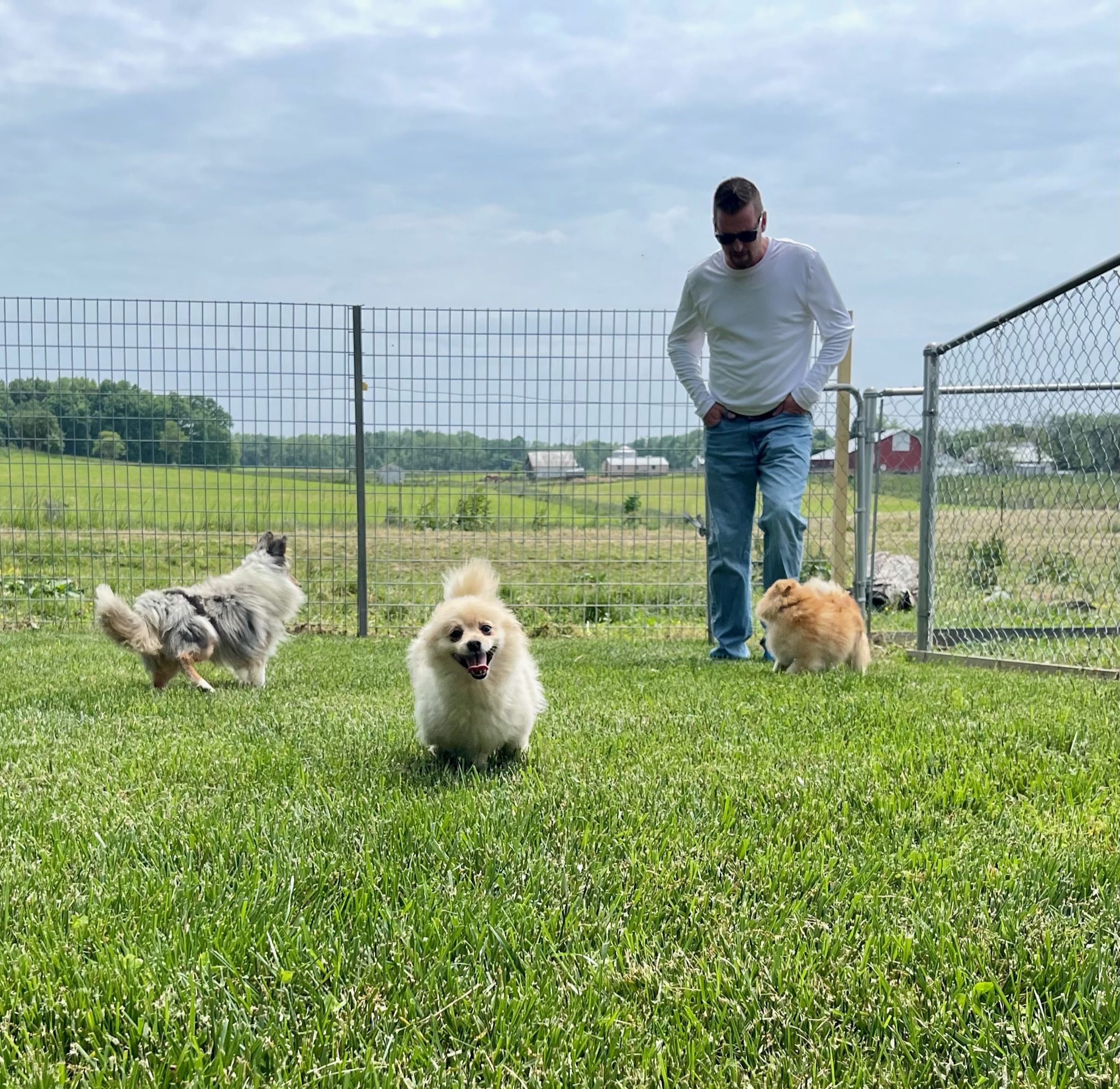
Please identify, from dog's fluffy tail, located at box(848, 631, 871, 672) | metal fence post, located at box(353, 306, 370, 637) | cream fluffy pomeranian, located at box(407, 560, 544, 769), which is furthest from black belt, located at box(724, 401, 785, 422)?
metal fence post, located at box(353, 306, 370, 637)

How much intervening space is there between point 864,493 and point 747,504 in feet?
4.67

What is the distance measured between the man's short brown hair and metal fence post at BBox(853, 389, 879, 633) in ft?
7.11

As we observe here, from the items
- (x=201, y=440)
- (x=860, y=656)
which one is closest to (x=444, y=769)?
(x=860, y=656)

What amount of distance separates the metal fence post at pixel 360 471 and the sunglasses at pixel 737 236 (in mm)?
3450

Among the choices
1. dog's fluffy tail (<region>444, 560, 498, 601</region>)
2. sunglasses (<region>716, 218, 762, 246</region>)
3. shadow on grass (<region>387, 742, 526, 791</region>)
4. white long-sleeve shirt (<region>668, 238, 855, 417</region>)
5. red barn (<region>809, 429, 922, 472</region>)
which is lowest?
shadow on grass (<region>387, 742, 526, 791</region>)

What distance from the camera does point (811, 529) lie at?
7.79 metres

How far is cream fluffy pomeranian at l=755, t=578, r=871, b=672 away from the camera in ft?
17.5

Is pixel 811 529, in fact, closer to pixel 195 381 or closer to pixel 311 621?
pixel 311 621

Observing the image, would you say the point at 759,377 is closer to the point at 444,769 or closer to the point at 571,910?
the point at 444,769

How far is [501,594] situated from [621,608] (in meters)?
1.06

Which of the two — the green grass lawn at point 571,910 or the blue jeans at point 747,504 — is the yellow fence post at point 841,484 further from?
the green grass lawn at point 571,910

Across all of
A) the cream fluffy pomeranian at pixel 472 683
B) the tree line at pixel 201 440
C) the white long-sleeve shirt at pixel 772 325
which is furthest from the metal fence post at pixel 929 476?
the cream fluffy pomeranian at pixel 472 683

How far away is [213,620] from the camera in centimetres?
523

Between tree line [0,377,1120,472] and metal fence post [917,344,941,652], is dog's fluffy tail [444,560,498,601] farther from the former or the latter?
tree line [0,377,1120,472]
